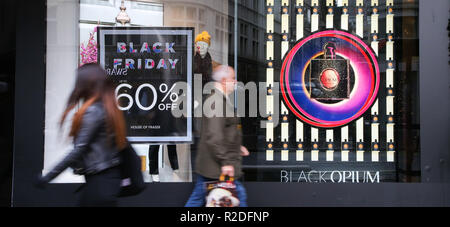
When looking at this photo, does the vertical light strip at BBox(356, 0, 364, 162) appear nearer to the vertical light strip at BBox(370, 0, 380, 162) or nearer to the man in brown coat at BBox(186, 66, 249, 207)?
the vertical light strip at BBox(370, 0, 380, 162)

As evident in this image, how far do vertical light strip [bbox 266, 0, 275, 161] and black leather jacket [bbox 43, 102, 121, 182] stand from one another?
3056 mm

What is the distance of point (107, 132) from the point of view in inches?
133

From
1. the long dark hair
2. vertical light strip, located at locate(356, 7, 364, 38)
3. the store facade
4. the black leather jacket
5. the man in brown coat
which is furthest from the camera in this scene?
vertical light strip, located at locate(356, 7, 364, 38)

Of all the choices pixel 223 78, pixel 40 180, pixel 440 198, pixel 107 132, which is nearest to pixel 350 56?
pixel 440 198

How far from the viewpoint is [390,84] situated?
238 inches

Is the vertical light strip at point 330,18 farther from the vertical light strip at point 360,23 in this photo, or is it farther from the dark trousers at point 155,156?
the dark trousers at point 155,156

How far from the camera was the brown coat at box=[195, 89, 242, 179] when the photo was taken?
162 inches

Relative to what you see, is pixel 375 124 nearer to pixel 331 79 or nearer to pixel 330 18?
pixel 331 79

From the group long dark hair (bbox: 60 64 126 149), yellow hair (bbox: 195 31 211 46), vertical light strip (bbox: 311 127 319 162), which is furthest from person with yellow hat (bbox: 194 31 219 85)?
long dark hair (bbox: 60 64 126 149)

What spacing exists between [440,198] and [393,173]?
59 cm

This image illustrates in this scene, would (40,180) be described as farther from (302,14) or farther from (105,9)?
(302,14)

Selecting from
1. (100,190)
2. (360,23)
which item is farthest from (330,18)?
(100,190)

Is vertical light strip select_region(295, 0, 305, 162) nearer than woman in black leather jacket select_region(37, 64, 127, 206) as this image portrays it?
No
